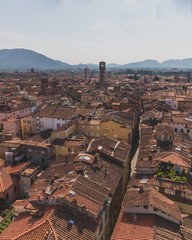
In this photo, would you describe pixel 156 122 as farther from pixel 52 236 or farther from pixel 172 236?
pixel 52 236

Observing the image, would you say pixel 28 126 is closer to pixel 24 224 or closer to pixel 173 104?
pixel 24 224

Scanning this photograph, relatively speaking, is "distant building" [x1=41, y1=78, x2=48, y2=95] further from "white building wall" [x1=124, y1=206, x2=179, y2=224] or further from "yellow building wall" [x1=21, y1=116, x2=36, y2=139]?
"white building wall" [x1=124, y1=206, x2=179, y2=224]

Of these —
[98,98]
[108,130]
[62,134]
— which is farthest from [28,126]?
[98,98]

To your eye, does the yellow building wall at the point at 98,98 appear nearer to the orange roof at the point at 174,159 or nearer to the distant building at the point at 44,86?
the distant building at the point at 44,86

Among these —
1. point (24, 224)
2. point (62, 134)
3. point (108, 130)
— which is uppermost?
point (108, 130)

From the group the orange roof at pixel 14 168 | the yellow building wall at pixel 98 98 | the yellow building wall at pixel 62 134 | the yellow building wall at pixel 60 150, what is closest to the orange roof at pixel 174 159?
the yellow building wall at pixel 60 150

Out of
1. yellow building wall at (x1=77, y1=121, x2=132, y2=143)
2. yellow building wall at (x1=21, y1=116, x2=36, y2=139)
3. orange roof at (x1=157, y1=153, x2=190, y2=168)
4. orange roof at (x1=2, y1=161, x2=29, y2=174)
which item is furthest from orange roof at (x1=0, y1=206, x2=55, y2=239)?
yellow building wall at (x1=21, y1=116, x2=36, y2=139)

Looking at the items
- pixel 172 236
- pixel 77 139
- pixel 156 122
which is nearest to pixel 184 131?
pixel 156 122

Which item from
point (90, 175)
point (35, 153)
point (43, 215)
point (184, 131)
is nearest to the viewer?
point (43, 215)
